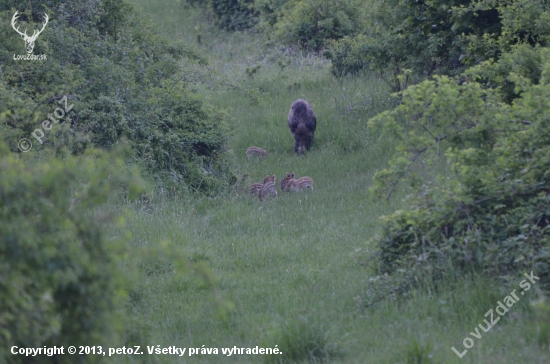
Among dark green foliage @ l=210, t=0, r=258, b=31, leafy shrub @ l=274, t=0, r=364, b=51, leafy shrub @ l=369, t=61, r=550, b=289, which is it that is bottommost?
leafy shrub @ l=369, t=61, r=550, b=289

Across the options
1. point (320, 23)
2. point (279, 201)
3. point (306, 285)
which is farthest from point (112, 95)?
point (320, 23)

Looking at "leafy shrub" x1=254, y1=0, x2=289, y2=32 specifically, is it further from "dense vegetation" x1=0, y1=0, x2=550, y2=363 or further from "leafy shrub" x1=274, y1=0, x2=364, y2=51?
"dense vegetation" x1=0, y1=0, x2=550, y2=363

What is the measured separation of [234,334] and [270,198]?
523 cm

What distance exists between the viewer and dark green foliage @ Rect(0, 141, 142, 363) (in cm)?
332

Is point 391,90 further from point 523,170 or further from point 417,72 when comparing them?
point 523,170

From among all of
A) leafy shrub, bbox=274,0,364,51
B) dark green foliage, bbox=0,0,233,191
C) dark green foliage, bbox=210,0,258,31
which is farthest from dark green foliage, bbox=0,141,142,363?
dark green foliage, bbox=210,0,258,31

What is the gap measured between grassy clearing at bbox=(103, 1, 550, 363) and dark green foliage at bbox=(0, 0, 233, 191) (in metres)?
1.15

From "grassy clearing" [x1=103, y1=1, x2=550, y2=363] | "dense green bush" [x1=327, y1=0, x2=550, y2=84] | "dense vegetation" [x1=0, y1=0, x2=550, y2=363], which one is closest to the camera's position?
"dense vegetation" [x1=0, y1=0, x2=550, y2=363]

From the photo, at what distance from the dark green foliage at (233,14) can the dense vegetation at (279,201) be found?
14989 millimetres

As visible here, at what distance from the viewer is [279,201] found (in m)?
11.2

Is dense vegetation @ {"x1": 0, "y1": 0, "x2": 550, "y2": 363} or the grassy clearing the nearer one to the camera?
dense vegetation @ {"x1": 0, "y1": 0, "x2": 550, "y2": 363}

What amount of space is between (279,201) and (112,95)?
338 cm

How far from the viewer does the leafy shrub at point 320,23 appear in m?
21.0

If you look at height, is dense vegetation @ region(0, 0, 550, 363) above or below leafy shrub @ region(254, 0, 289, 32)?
below
